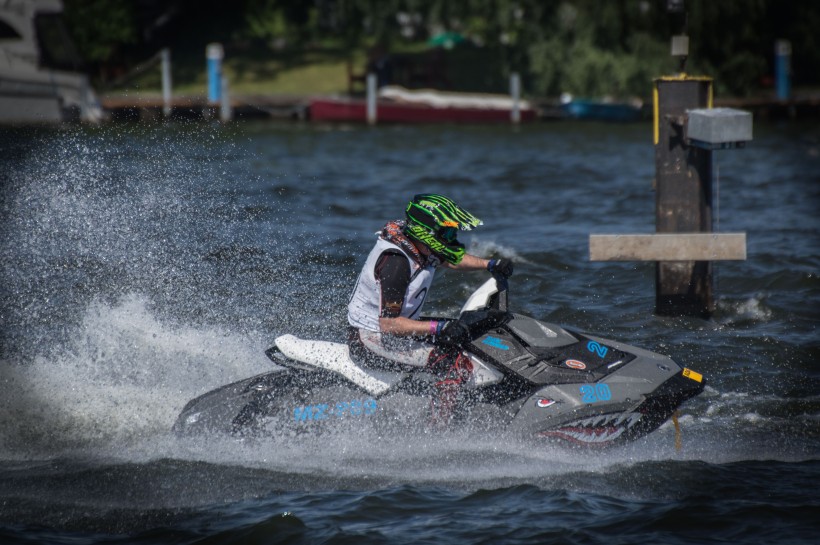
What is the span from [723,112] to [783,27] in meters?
31.6

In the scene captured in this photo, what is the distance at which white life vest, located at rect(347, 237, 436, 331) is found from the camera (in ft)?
26.0

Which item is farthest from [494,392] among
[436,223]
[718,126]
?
[718,126]

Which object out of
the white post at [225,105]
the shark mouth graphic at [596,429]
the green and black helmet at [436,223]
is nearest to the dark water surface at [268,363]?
the shark mouth graphic at [596,429]

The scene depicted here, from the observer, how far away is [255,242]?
1498 cm

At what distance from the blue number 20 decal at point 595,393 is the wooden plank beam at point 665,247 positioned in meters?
3.17

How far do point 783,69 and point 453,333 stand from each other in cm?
3310

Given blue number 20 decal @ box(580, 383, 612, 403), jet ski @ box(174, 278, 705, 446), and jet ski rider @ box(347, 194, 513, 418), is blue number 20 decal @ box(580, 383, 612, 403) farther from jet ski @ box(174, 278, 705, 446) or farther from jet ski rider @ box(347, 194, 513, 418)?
jet ski rider @ box(347, 194, 513, 418)

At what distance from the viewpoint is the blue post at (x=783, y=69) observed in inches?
1464

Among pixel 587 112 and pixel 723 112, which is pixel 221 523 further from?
pixel 587 112

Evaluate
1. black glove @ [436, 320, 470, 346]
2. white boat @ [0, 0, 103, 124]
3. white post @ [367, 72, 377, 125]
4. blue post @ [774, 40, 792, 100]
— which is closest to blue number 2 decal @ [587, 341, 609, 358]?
black glove @ [436, 320, 470, 346]

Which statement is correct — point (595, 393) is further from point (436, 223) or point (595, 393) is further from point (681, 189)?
point (681, 189)

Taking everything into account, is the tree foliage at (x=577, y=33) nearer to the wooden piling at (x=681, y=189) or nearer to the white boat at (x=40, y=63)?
the white boat at (x=40, y=63)

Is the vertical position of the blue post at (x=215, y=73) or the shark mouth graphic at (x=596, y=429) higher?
the blue post at (x=215, y=73)

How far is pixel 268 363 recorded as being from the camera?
923cm
